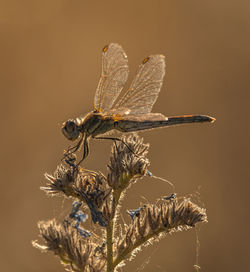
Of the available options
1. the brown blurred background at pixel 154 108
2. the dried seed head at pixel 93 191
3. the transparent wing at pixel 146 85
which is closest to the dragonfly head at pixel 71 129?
the transparent wing at pixel 146 85

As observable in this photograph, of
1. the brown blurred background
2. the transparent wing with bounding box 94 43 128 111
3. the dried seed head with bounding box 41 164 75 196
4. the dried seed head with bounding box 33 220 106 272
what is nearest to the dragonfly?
the transparent wing with bounding box 94 43 128 111

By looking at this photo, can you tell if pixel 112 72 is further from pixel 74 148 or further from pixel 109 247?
pixel 109 247

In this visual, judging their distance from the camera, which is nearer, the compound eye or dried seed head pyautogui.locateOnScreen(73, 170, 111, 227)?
dried seed head pyautogui.locateOnScreen(73, 170, 111, 227)

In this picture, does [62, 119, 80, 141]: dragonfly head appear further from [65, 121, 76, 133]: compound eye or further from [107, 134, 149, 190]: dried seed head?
[107, 134, 149, 190]: dried seed head

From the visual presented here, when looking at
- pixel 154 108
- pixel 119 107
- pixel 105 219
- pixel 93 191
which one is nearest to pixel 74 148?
pixel 119 107

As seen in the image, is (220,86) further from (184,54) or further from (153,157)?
(153,157)
